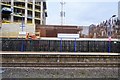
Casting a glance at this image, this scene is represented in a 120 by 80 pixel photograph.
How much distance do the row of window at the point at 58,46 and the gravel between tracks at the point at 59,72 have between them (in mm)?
10346

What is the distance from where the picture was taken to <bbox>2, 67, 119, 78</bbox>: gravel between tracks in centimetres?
1171

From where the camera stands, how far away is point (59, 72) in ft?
41.6

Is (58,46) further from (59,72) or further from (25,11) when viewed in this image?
(25,11)

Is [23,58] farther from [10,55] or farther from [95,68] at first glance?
[95,68]

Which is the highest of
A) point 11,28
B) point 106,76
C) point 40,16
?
point 40,16

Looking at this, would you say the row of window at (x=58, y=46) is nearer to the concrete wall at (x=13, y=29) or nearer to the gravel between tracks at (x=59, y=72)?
the gravel between tracks at (x=59, y=72)

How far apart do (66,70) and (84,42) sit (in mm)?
11365

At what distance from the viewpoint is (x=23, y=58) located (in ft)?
55.8

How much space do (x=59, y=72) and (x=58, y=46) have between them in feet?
38.0

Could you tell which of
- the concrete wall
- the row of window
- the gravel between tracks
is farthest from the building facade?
the gravel between tracks

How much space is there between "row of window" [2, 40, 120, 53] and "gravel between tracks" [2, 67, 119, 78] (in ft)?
33.9

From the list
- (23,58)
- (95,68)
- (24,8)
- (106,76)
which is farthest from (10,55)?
(24,8)

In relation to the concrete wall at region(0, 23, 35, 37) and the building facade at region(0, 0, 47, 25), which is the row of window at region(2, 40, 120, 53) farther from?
the building facade at region(0, 0, 47, 25)

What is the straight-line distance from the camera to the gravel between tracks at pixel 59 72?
11.7 meters
